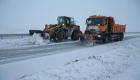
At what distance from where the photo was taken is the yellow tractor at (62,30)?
2300 cm

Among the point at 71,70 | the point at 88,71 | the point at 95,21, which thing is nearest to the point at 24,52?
the point at 71,70

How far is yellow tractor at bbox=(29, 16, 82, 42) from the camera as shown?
23000 millimetres

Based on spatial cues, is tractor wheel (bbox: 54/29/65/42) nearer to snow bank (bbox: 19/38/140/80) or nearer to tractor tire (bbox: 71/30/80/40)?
tractor tire (bbox: 71/30/80/40)

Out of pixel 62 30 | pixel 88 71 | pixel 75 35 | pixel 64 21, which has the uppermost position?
pixel 64 21

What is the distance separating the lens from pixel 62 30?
2342 centimetres

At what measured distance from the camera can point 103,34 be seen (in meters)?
22.4

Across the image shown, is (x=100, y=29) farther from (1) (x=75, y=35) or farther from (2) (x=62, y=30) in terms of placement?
(1) (x=75, y=35)

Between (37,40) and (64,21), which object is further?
(64,21)

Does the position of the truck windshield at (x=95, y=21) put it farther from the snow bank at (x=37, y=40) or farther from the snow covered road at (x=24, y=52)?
the snow covered road at (x=24, y=52)

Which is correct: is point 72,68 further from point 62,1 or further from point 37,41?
point 62,1

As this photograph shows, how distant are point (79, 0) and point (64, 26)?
6470cm

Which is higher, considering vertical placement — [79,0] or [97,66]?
[79,0]

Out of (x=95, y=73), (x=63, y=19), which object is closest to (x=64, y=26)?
(x=63, y=19)

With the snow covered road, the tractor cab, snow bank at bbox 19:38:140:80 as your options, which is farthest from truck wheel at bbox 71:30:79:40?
snow bank at bbox 19:38:140:80
